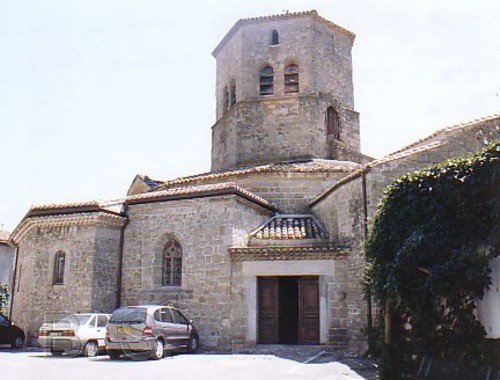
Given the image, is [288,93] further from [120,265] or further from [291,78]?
[120,265]

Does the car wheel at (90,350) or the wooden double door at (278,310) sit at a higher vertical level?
the wooden double door at (278,310)

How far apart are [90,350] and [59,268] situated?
4.10 meters

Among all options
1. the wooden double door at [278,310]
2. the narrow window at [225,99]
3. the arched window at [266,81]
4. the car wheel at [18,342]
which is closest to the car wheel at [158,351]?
the wooden double door at [278,310]

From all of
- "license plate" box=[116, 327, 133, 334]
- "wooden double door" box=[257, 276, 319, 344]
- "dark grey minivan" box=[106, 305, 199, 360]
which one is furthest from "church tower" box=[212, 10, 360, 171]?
"license plate" box=[116, 327, 133, 334]

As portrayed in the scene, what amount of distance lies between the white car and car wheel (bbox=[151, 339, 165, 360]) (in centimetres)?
213

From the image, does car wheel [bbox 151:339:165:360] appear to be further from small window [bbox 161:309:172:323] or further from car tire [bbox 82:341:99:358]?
car tire [bbox 82:341:99:358]

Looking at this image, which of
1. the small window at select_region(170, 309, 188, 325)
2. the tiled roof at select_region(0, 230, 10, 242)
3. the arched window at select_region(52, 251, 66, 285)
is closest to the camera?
the small window at select_region(170, 309, 188, 325)

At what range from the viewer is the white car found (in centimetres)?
1373

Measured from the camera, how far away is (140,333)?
12.8 m

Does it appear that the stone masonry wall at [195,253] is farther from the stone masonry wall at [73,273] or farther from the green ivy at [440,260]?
the green ivy at [440,260]

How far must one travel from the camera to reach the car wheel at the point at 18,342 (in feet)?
55.7

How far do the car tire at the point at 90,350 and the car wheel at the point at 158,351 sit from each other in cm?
211

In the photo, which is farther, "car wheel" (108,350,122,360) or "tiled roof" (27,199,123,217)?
"tiled roof" (27,199,123,217)

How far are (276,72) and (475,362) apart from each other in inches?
662
